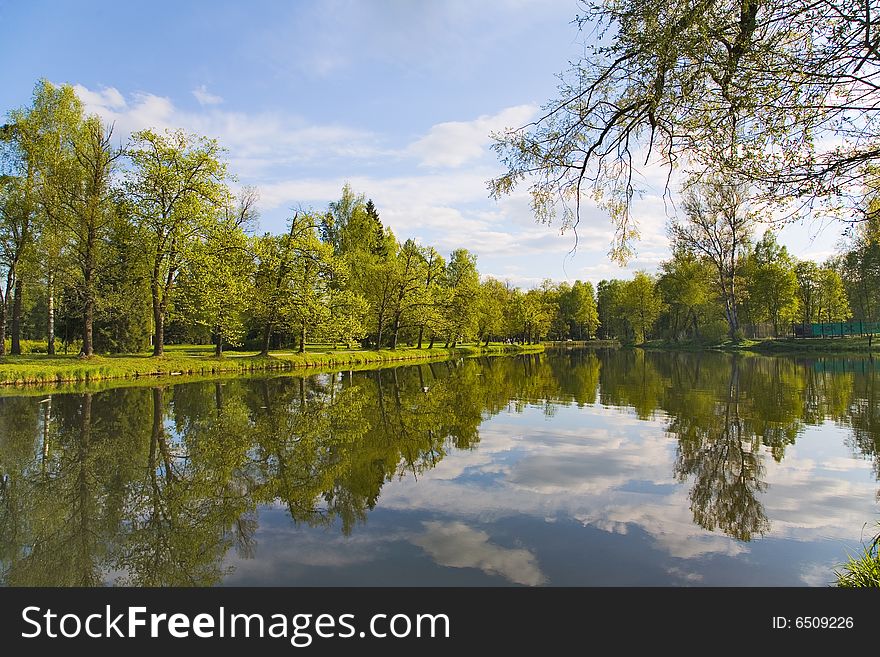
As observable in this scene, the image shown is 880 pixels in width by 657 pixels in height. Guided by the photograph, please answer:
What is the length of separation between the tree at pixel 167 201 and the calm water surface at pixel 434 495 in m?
14.7

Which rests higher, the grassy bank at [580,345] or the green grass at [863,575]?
the grassy bank at [580,345]

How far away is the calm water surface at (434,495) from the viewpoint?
529 cm

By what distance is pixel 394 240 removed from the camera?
179 ft

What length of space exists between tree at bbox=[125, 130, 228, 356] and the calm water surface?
14.7 metres

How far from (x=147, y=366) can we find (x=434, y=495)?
23688 millimetres

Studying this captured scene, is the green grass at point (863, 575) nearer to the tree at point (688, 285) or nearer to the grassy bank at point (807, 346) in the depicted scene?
the grassy bank at point (807, 346)

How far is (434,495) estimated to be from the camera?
782cm

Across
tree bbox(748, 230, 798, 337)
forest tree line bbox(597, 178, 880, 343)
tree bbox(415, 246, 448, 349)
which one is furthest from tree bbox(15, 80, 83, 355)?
tree bbox(748, 230, 798, 337)

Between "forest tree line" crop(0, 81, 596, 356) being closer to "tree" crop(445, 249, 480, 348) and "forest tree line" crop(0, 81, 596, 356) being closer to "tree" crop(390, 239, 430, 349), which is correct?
"tree" crop(390, 239, 430, 349)

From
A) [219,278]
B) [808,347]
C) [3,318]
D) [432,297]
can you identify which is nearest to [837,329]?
[808,347]

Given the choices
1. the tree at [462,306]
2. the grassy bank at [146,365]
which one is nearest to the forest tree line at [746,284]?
the tree at [462,306]

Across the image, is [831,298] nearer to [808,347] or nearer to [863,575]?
[808,347]

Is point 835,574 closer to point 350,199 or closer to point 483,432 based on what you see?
point 483,432

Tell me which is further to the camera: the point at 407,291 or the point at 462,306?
the point at 462,306
